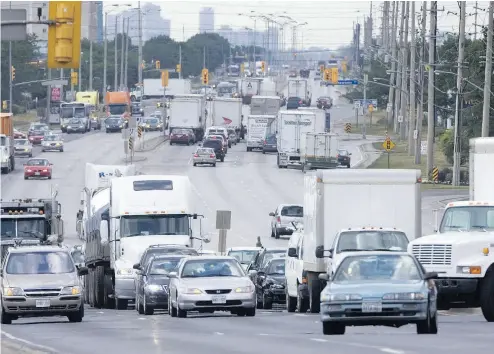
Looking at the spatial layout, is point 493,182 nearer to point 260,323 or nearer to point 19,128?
point 260,323

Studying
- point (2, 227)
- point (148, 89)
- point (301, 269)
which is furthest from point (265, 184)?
point (148, 89)

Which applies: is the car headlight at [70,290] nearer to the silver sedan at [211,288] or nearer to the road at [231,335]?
the road at [231,335]

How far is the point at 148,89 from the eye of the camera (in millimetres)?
188500

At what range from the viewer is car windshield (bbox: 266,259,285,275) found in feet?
128

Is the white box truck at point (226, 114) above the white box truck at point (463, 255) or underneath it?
underneath

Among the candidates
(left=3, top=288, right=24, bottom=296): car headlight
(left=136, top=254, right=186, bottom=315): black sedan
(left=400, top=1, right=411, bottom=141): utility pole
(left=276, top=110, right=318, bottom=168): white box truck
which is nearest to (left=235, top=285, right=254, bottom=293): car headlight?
(left=136, top=254, right=186, bottom=315): black sedan

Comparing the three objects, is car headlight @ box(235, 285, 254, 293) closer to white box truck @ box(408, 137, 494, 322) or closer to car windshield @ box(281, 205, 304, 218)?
white box truck @ box(408, 137, 494, 322)

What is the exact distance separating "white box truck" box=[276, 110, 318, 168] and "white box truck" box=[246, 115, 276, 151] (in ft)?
35.2

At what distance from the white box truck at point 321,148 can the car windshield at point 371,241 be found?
67917mm

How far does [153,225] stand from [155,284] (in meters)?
4.89

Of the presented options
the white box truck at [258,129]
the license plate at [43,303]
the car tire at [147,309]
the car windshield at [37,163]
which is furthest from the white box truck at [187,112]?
the license plate at [43,303]

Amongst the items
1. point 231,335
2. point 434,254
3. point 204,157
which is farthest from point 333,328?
point 204,157

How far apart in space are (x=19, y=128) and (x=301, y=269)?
12674 centimetres

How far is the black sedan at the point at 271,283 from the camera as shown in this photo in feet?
128
